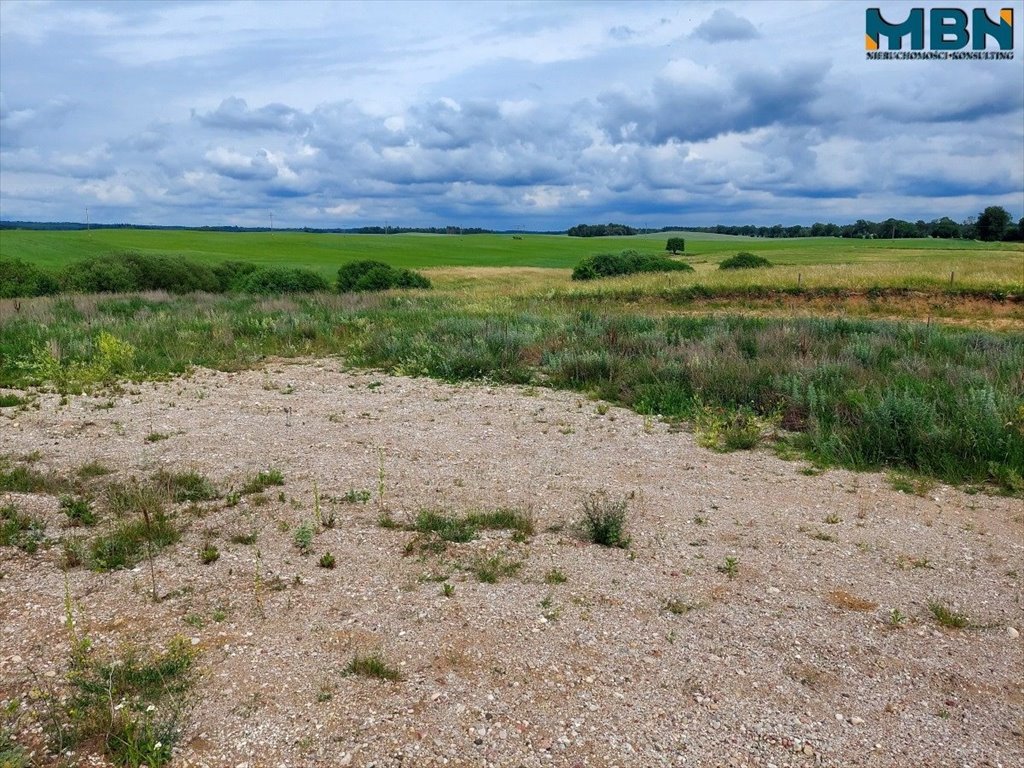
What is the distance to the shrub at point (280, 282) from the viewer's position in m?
34.2

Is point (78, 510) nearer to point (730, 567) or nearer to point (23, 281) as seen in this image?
point (730, 567)

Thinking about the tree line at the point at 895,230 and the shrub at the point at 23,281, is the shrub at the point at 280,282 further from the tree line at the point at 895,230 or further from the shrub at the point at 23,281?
the tree line at the point at 895,230

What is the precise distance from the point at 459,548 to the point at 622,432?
13.6ft

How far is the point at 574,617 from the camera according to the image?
15.3ft

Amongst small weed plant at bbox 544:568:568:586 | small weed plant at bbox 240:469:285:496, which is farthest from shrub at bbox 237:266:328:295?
small weed plant at bbox 544:568:568:586

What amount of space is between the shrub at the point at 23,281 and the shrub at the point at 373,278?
40.8 feet

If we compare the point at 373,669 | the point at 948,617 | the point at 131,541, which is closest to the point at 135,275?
the point at 131,541

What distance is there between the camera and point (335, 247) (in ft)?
283

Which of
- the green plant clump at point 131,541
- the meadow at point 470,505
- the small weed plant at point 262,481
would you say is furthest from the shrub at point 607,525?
the green plant clump at point 131,541

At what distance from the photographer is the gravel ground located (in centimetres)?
355

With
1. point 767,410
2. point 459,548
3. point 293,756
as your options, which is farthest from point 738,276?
point 293,756

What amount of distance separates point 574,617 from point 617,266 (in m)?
42.0

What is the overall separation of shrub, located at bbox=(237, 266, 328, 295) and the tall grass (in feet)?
41.9

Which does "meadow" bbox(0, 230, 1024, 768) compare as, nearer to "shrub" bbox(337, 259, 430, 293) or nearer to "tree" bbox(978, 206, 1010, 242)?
"shrub" bbox(337, 259, 430, 293)
